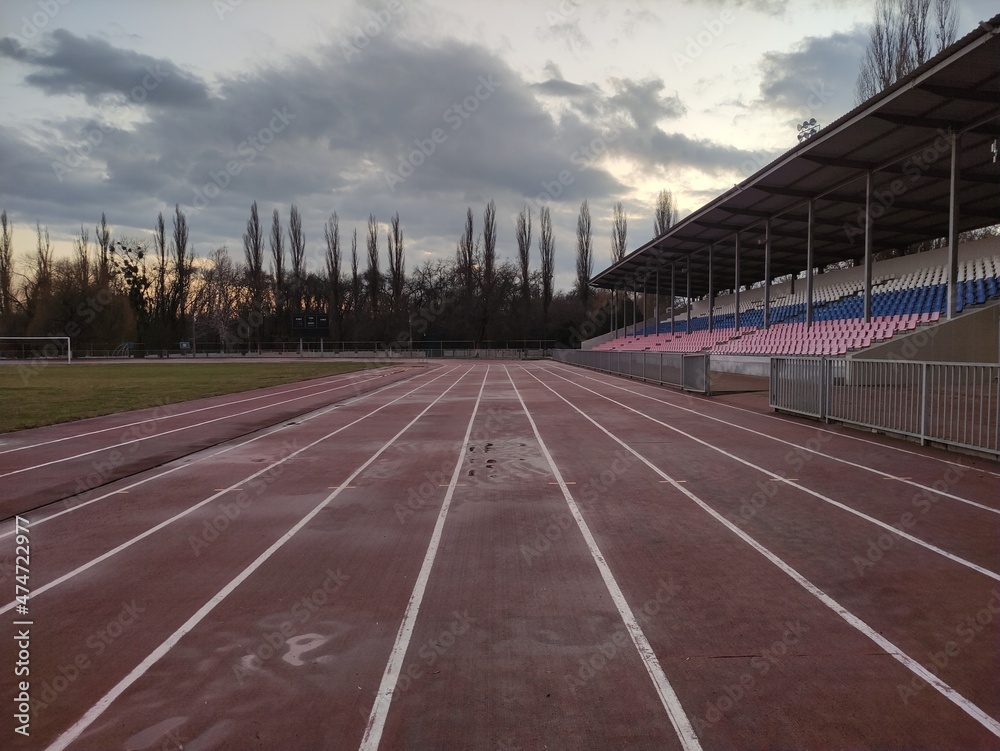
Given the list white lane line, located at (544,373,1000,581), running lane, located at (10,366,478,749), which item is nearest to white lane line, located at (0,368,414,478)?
running lane, located at (10,366,478,749)

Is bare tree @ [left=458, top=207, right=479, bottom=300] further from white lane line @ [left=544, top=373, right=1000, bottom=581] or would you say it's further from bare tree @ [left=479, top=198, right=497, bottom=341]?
white lane line @ [left=544, top=373, right=1000, bottom=581]

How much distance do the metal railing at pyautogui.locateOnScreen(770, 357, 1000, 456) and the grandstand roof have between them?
7545mm

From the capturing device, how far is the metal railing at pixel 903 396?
8.62 metres

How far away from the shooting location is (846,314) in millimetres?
26266

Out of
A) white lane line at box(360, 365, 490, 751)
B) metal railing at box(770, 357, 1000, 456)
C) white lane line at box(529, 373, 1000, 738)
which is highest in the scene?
metal railing at box(770, 357, 1000, 456)

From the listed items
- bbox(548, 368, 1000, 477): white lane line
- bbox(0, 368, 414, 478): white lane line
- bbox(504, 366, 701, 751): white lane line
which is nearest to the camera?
bbox(504, 366, 701, 751): white lane line

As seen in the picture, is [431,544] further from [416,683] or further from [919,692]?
[919,692]

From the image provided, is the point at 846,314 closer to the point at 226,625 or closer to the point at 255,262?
the point at 226,625

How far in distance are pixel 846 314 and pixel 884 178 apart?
5.88m

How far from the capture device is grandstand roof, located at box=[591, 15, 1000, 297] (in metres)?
14.8

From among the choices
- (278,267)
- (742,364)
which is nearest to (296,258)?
(278,267)

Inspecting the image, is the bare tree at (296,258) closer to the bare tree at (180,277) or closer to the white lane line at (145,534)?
the bare tree at (180,277)

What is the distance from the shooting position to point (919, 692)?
3061 mm

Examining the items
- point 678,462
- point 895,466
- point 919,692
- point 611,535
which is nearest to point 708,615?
point 919,692
